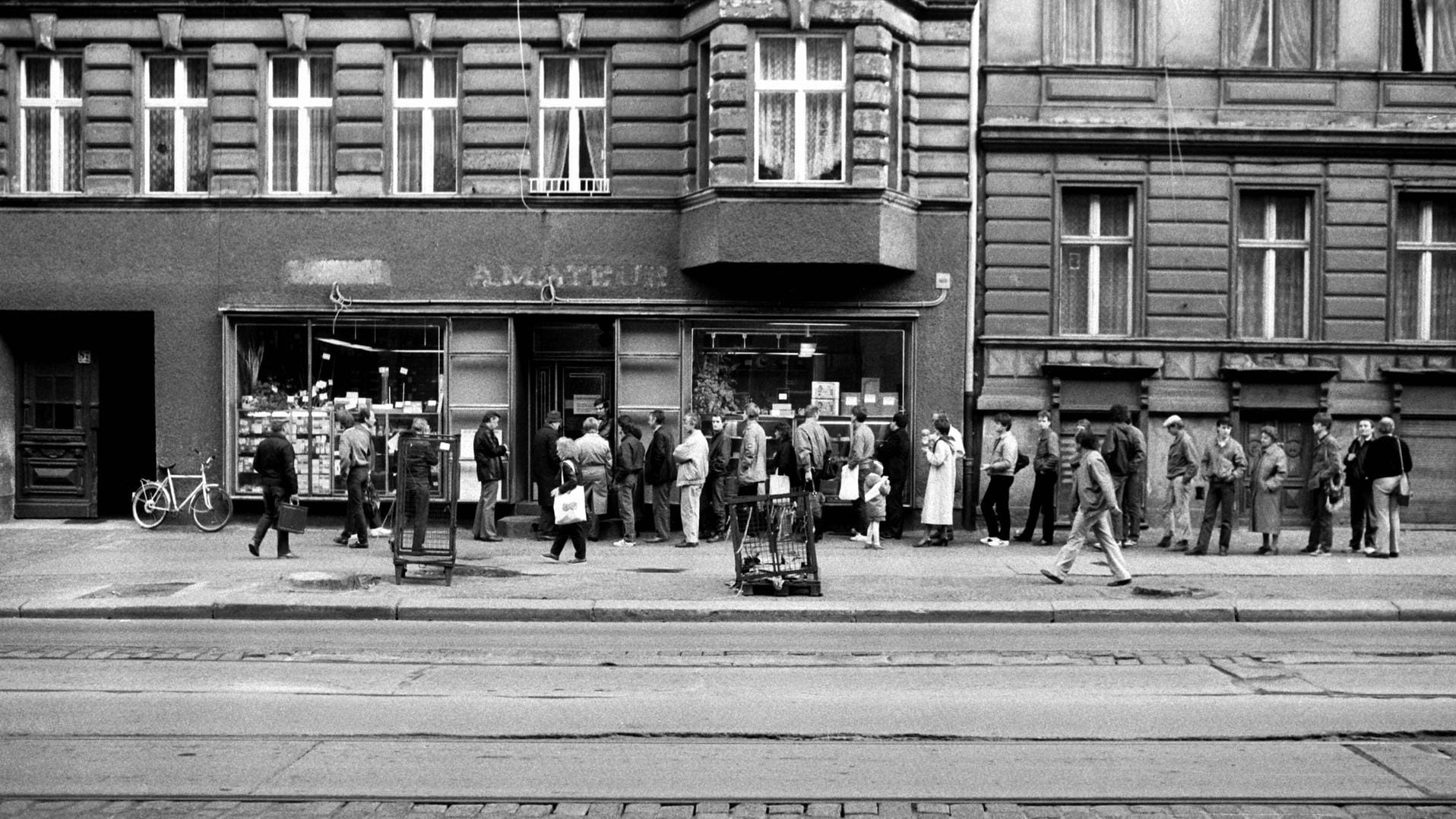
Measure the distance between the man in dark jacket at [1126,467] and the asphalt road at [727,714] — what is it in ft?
20.7

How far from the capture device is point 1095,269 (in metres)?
20.2

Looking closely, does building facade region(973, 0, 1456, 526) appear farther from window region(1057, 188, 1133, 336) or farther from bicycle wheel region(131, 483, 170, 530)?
bicycle wheel region(131, 483, 170, 530)

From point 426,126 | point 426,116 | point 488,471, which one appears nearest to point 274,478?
point 488,471

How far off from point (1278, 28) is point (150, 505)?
18517mm

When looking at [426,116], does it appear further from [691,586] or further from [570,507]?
[691,586]

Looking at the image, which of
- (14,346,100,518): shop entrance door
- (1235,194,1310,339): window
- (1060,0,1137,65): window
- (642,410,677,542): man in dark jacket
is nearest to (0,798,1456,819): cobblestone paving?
(642,410,677,542): man in dark jacket

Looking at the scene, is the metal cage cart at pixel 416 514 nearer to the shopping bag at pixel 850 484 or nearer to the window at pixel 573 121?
the shopping bag at pixel 850 484

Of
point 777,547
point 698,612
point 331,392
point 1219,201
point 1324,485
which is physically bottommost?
point 698,612

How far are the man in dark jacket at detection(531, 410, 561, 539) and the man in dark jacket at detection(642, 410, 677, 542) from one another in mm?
1322

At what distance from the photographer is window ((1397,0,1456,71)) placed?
20.1m

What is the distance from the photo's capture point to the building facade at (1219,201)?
64.6ft

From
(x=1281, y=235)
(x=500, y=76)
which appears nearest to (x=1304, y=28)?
(x=1281, y=235)

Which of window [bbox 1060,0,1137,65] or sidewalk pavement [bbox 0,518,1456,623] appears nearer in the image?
sidewalk pavement [bbox 0,518,1456,623]

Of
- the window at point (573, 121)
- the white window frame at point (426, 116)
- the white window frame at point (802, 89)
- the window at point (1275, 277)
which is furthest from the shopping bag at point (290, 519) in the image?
the window at point (1275, 277)
